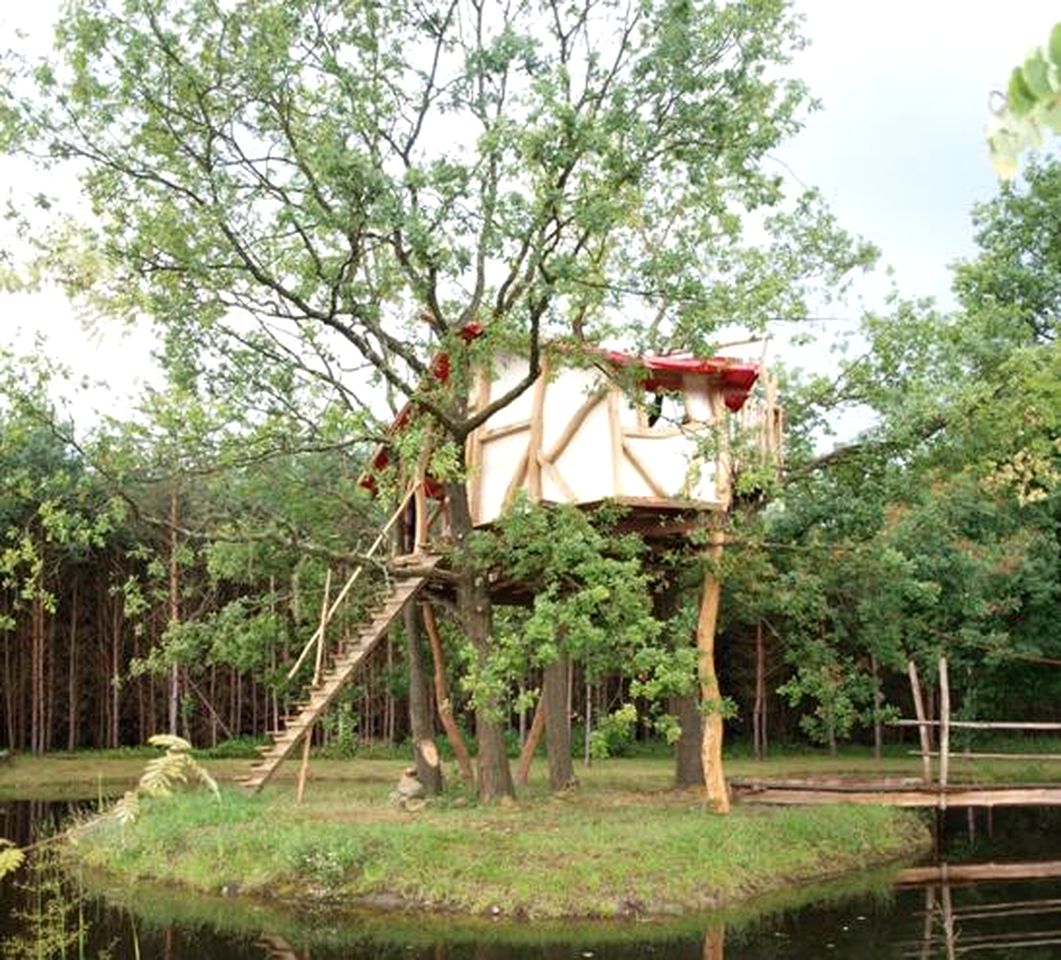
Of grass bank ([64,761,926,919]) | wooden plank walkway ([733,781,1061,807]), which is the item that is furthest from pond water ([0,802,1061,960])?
wooden plank walkway ([733,781,1061,807])

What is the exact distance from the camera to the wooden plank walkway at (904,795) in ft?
54.6

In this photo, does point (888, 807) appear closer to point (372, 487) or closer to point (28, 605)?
point (372, 487)

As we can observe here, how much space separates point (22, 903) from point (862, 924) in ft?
25.6

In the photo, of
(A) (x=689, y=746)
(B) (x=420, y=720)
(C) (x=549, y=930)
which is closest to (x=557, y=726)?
(A) (x=689, y=746)

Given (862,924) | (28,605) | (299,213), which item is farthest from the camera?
(28,605)

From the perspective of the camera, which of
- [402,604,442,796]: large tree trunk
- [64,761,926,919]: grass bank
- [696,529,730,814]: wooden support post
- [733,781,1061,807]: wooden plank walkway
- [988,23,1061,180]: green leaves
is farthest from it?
[402,604,442,796]: large tree trunk

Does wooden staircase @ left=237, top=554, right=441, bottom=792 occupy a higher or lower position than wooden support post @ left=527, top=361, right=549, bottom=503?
lower

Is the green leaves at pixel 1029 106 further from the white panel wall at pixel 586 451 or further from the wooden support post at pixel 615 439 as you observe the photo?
the wooden support post at pixel 615 439

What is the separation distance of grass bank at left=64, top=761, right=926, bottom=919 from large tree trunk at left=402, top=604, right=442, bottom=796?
755 millimetres

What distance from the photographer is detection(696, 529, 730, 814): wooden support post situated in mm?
15234

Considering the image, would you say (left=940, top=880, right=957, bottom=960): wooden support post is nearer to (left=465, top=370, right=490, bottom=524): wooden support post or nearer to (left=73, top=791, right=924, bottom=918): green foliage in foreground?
(left=73, top=791, right=924, bottom=918): green foliage in foreground

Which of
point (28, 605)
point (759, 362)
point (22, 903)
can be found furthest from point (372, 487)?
point (28, 605)

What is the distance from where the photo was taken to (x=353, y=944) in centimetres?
1050

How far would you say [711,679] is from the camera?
1505 centimetres
